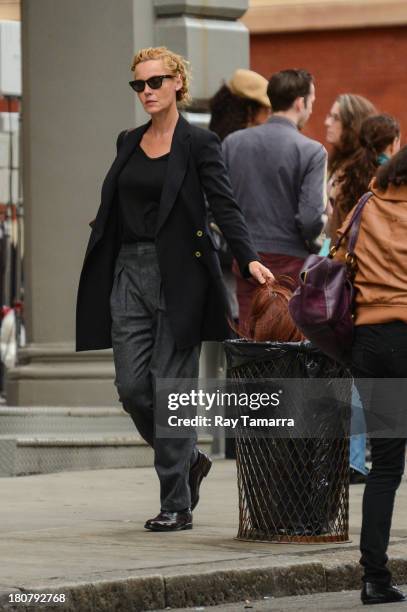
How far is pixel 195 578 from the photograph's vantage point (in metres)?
6.43

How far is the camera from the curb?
605 centimetres

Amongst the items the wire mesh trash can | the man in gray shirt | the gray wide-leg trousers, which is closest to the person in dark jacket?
the gray wide-leg trousers

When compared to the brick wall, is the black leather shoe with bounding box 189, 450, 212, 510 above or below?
below

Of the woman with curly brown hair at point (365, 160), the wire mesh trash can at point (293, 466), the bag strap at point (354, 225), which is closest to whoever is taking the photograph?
the bag strap at point (354, 225)

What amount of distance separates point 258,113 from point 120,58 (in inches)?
36.9

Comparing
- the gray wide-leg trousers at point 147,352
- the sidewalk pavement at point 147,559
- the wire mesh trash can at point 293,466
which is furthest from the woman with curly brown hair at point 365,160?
the wire mesh trash can at point 293,466

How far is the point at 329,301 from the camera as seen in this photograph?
20.9 ft

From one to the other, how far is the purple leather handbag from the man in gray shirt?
3318 millimetres

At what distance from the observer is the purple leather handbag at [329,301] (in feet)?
20.9

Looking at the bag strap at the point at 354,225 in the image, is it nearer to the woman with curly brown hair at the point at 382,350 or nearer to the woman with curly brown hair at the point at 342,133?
the woman with curly brown hair at the point at 382,350

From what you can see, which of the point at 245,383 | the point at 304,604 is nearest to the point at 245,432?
A: the point at 245,383

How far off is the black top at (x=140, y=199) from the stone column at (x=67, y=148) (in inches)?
130

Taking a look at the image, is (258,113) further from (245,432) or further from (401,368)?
(401,368)

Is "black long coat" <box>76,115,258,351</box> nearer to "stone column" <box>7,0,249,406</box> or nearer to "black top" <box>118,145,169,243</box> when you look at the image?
"black top" <box>118,145,169,243</box>
